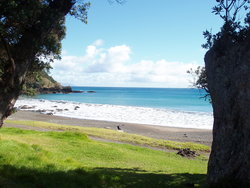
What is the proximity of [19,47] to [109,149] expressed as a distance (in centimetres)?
1180

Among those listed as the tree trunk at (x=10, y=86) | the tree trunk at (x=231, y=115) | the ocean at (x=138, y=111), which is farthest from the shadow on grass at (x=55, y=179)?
the ocean at (x=138, y=111)

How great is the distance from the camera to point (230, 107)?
6883 mm

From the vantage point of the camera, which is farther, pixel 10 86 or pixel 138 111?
pixel 138 111

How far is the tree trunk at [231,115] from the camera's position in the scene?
6520mm

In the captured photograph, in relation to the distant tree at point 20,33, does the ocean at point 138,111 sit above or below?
below

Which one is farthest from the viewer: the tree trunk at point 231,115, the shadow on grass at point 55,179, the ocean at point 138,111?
the ocean at point 138,111

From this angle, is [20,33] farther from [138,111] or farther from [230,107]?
[138,111]

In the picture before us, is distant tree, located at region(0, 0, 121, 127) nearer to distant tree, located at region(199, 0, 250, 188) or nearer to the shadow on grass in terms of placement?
the shadow on grass

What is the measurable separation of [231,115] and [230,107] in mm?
213

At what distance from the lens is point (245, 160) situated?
6.48 metres

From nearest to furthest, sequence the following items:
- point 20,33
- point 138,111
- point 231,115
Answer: point 231,115, point 20,33, point 138,111

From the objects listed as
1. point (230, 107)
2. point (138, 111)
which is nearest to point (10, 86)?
point (230, 107)


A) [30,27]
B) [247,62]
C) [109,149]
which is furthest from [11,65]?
[109,149]

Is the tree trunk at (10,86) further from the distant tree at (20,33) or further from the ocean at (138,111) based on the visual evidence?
the ocean at (138,111)
